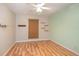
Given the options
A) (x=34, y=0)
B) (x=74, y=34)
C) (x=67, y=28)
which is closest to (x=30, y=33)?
(x=67, y=28)

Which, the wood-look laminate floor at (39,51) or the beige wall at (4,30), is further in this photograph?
the wood-look laminate floor at (39,51)

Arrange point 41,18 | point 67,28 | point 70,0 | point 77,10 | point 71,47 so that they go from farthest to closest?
1. point 41,18
2. point 67,28
3. point 71,47
4. point 77,10
5. point 70,0

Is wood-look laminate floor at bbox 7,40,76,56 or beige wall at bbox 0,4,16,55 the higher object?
beige wall at bbox 0,4,16,55

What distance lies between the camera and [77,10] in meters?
3.81

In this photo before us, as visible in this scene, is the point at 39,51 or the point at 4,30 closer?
the point at 4,30

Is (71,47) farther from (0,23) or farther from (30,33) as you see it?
(30,33)

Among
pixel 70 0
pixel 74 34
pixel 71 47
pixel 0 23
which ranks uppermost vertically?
pixel 70 0

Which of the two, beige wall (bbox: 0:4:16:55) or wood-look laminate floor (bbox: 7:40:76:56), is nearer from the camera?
beige wall (bbox: 0:4:16:55)

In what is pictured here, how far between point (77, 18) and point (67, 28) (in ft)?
2.93

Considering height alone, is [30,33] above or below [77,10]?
below

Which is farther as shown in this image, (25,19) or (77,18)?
(25,19)

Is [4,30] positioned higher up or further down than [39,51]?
higher up

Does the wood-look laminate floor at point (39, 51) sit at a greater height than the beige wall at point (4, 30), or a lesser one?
lesser

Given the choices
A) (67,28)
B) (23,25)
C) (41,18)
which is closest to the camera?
(67,28)
